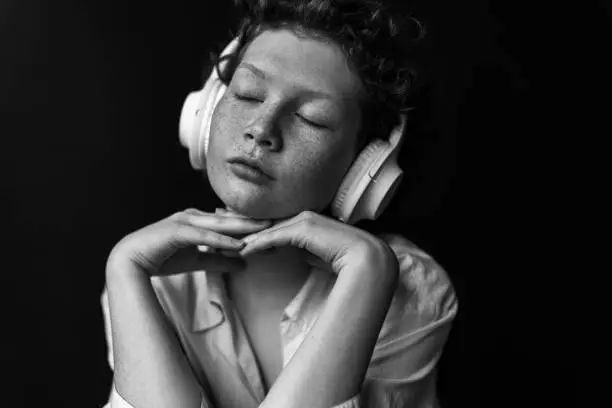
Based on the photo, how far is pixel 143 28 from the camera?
2.00m

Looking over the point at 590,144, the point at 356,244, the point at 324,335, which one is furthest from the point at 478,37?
the point at 324,335

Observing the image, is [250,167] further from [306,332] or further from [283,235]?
[306,332]

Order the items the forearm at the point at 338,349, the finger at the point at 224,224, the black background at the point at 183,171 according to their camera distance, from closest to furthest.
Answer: the forearm at the point at 338,349
the finger at the point at 224,224
the black background at the point at 183,171

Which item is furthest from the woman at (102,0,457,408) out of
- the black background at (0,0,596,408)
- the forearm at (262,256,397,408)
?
the black background at (0,0,596,408)

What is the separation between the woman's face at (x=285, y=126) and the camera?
4.51 feet

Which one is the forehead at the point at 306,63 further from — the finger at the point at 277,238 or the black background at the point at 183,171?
the black background at the point at 183,171

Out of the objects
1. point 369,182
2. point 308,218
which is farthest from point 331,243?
point 369,182

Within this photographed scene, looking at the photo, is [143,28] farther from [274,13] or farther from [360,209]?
[360,209]

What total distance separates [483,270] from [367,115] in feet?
2.35

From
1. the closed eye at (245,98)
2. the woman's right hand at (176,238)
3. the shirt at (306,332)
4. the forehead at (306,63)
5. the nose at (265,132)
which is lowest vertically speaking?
the shirt at (306,332)

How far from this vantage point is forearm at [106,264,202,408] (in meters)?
1.33

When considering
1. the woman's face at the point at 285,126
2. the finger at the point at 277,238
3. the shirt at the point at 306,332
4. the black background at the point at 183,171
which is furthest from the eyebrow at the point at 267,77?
the black background at the point at 183,171

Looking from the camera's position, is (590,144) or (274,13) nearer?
(274,13)

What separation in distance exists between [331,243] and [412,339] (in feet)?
0.83
